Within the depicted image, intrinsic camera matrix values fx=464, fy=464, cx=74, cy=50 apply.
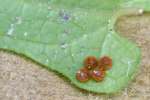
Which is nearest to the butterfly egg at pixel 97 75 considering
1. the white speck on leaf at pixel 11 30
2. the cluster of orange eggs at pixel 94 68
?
the cluster of orange eggs at pixel 94 68

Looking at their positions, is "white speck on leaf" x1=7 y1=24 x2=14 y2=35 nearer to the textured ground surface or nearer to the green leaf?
the green leaf

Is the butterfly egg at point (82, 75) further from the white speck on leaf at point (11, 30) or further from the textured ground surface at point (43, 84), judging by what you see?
the white speck on leaf at point (11, 30)

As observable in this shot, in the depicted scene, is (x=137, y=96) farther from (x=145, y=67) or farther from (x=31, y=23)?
(x=31, y=23)

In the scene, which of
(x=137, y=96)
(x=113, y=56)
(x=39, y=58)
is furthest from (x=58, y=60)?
(x=137, y=96)

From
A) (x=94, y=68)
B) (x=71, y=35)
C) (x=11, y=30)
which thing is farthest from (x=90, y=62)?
(x=11, y=30)

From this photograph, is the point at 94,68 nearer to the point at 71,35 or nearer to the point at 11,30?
the point at 71,35

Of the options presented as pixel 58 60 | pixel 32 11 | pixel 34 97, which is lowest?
pixel 34 97
